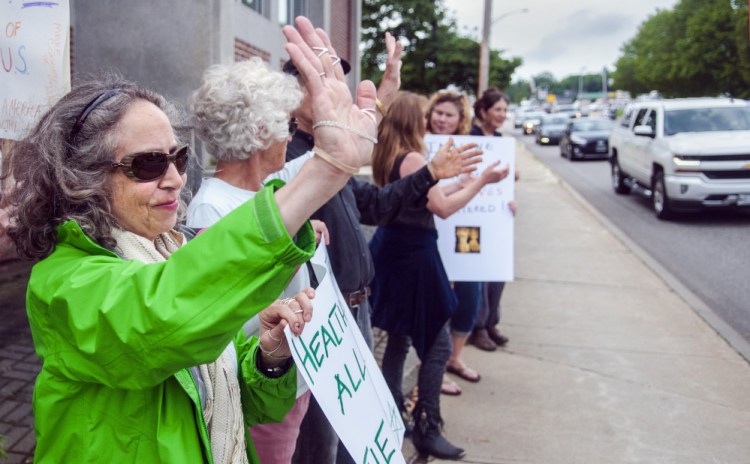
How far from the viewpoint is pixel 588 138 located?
23.8 meters

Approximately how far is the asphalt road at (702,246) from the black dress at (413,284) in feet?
11.4

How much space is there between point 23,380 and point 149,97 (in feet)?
12.4

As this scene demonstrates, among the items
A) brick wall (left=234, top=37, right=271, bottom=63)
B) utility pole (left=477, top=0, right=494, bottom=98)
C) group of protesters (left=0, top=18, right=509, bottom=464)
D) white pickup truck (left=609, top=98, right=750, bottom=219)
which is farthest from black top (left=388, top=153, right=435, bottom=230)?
utility pole (left=477, top=0, right=494, bottom=98)

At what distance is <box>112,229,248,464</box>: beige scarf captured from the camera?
147 centimetres

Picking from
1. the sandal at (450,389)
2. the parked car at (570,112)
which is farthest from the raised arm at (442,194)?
the parked car at (570,112)

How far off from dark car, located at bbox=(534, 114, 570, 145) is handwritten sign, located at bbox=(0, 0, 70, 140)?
31.9 m

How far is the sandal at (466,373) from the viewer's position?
4.91 m

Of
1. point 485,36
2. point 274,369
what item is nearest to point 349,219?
point 274,369

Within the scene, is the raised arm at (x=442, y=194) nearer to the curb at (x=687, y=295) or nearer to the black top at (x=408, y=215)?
the black top at (x=408, y=215)

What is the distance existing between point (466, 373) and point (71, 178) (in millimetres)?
3875

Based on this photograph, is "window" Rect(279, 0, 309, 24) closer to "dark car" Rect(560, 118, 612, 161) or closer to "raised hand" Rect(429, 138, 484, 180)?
"raised hand" Rect(429, 138, 484, 180)

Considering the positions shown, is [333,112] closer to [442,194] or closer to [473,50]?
[442,194]

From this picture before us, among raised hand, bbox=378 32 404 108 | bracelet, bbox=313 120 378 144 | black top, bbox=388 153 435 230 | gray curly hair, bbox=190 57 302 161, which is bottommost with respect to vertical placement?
black top, bbox=388 153 435 230

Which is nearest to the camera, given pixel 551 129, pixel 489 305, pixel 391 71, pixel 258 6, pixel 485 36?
pixel 391 71
